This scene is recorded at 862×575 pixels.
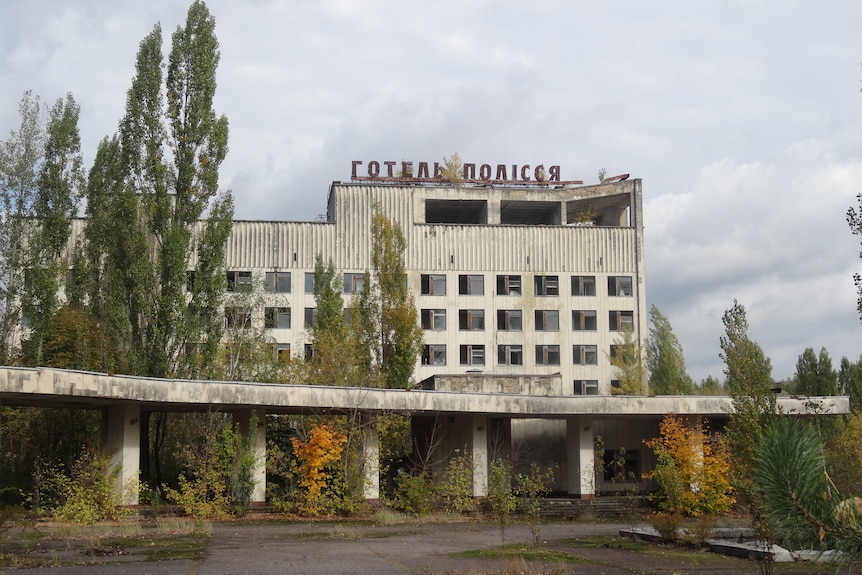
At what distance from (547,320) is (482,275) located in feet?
16.8

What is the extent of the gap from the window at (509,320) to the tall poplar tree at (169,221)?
2478 centimetres

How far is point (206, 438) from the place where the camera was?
95.8ft

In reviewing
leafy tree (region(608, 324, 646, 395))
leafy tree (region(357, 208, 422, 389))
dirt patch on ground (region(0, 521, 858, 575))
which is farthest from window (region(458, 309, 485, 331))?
dirt patch on ground (region(0, 521, 858, 575))

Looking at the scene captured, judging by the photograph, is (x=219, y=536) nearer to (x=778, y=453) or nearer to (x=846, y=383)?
(x=778, y=453)

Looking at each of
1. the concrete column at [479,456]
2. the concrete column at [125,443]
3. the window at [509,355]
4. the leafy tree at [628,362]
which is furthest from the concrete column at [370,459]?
the leafy tree at [628,362]

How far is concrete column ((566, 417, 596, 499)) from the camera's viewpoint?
3603 centimetres

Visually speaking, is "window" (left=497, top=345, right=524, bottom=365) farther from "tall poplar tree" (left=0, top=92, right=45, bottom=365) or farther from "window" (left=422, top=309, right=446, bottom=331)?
"tall poplar tree" (left=0, top=92, right=45, bottom=365)

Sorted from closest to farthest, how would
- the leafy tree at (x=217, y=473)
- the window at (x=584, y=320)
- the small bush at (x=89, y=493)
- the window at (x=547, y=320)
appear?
the small bush at (x=89, y=493) → the leafy tree at (x=217, y=473) → the window at (x=547, y=320) → the window at (x=584, y=320)

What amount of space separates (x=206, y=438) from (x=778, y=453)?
85.7 ft

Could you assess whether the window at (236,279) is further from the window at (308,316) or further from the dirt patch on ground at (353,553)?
the dirt patch on ground at (353,553)

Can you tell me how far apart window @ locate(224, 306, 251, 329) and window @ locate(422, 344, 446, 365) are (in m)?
11.9

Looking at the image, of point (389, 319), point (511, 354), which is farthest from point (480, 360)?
point (389, 319)

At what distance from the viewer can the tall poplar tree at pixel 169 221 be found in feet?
112

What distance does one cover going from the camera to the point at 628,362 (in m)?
57.1
